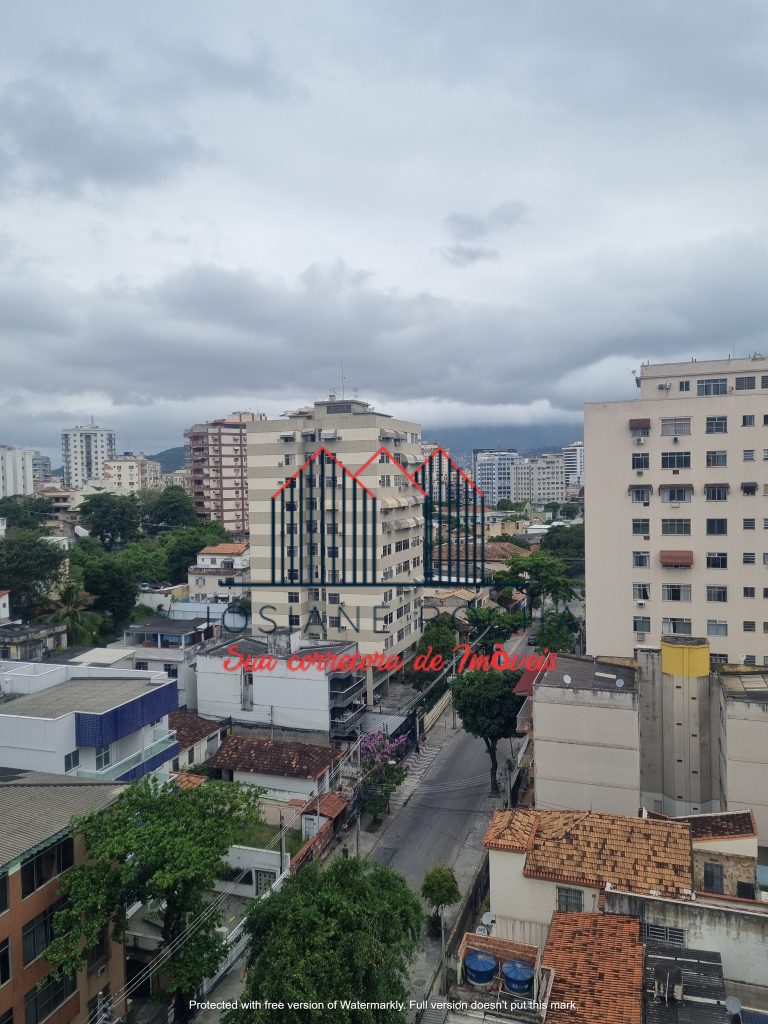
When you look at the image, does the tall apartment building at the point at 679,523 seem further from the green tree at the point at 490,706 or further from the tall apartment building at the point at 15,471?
the tall apartment building at the point at 15,471

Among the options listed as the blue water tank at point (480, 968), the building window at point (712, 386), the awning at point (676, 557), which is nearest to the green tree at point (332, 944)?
the blue water tank at point (480, 968)

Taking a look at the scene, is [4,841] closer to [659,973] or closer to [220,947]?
[220,947]

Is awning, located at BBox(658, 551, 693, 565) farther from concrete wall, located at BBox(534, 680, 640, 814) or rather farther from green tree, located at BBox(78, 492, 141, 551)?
green tree, located at BBox(78, 492, 141, 551)

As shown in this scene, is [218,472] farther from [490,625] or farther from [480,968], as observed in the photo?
[480,968]

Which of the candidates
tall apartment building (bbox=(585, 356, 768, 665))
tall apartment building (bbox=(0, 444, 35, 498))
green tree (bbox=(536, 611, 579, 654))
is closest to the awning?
tall apartment building (bbox=(585, 356, 768, 665))

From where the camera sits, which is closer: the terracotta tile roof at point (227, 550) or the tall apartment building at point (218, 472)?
the terracotta tile roof at point (227, 550)
